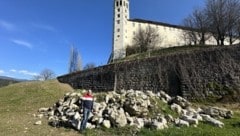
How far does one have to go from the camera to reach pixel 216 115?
16438mm

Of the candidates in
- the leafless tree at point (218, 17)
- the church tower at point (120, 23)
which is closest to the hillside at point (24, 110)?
the leafless tree at point (218, 17)

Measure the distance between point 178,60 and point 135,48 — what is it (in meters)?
45.9

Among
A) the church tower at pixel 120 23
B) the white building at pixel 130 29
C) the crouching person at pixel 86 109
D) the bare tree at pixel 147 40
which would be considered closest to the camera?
the crouching person at pixel 86 109

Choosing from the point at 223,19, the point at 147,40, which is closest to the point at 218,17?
the point at 223,19

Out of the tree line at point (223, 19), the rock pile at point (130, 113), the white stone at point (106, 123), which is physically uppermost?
the tree line at point (223, 19)

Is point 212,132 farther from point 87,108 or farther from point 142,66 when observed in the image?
point 142,66

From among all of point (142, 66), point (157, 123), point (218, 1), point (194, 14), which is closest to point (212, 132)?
point (157, 123)

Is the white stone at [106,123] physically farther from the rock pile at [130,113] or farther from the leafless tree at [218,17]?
the leafless tree at [218,17]

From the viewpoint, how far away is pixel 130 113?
15.0 metres

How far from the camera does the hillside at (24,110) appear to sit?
1341 cm

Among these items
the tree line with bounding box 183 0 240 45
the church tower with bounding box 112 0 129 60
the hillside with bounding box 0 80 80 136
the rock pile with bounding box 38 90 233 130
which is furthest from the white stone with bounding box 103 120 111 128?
the church tower with bounding box 112 0 129 60

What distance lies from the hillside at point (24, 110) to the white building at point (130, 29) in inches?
1849

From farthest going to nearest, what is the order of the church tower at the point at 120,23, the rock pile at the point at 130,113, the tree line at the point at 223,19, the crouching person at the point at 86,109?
the church tower at the point at 120,23 → the tree line at the point at 223,19 → the rock pile at the point at 130,113 → the crouching person at the point at 86,109

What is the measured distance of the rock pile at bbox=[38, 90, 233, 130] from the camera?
1337 cm
